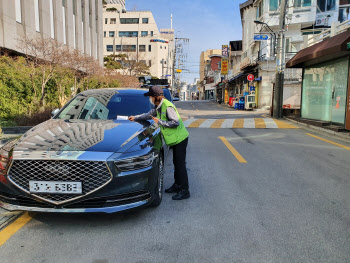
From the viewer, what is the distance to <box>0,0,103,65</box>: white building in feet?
55.1

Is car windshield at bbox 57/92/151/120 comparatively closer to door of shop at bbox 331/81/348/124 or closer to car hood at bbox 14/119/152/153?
car hood at bbox 14/119/152/153

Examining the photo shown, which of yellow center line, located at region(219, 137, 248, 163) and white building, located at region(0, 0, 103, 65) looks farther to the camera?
white building, located at region(0, 0, 103, 65)

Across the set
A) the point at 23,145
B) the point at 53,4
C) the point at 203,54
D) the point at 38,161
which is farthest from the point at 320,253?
the point at 203,54

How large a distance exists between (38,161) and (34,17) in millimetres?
20671

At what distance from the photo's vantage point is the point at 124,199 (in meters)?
2.96

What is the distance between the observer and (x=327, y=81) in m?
11.1

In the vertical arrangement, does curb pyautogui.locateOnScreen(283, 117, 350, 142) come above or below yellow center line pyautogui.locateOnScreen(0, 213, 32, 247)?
above

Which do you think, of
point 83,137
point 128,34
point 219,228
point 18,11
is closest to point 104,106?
point 83,137

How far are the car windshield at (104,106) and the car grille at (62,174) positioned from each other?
63.8 inches

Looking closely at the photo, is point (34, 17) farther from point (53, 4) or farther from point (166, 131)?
point (166, 131)

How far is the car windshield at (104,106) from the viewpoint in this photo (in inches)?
177

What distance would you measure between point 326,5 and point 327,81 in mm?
22687

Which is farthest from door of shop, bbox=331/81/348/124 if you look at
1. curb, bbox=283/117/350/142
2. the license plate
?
the license plate

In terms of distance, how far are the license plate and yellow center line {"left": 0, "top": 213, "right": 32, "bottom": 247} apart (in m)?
0.60
